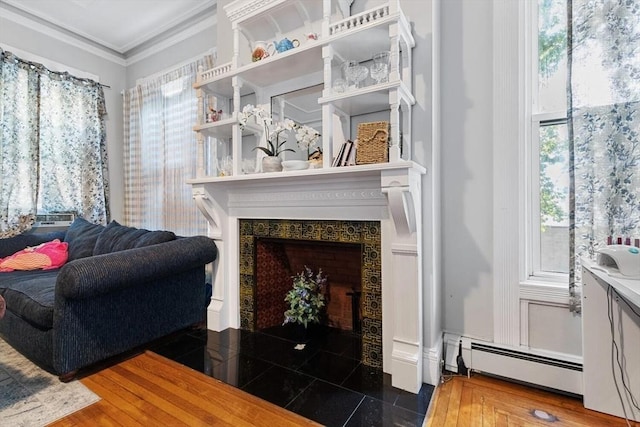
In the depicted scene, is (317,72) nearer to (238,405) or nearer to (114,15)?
(238,405)

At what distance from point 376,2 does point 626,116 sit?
60.0 inches

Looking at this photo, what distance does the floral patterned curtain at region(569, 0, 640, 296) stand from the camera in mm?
1502

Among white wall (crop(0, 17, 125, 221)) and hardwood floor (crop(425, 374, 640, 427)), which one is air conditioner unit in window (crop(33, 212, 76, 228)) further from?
hardwood floor (crop(425, 374, 640, 427))

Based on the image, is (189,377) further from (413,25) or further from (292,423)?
(413,25)

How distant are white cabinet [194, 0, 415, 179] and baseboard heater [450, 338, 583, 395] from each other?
1.23 m

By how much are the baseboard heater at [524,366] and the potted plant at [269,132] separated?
5.49ft

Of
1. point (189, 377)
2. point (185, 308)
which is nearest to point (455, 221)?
point (189, 377)

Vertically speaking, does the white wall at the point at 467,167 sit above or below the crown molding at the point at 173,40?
below

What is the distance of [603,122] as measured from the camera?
5.13 feet

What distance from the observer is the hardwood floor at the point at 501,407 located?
56.8 inches

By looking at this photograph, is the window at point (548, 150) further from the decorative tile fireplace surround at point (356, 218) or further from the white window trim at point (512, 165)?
the decorative tile fireplace surround at point (356, 218)

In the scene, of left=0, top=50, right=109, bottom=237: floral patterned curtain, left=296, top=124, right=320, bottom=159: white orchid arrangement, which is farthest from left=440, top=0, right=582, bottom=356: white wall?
left=0, top=50, right=109, bottom=237: floral patterned curtain

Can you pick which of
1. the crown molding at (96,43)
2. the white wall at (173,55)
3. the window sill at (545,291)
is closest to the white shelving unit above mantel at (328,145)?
the window sill at (545,291)

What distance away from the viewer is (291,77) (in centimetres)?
230
